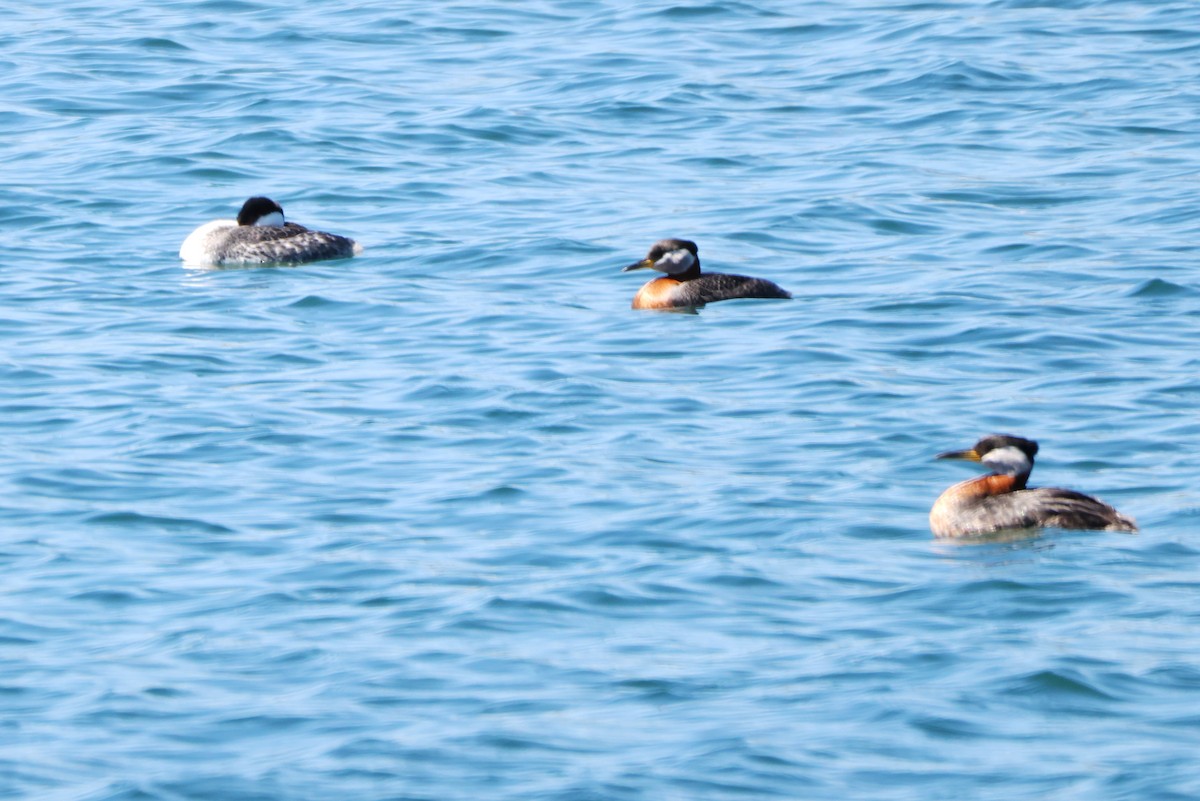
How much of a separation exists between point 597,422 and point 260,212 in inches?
242

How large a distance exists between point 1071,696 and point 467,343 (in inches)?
283

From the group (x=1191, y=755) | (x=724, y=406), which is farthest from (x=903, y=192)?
(x=1191, y=755)

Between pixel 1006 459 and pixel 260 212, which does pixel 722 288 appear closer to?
pixel 260 212

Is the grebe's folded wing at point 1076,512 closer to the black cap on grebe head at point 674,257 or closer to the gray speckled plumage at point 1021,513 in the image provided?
the gray speckled plumage at point 1021,513

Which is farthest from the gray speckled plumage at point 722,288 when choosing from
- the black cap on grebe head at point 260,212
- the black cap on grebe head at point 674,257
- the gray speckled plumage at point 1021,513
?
the gray speckled plumage at point 1021,513

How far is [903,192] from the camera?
19641 mm

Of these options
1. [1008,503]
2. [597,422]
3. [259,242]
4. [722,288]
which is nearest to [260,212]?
[259,242]

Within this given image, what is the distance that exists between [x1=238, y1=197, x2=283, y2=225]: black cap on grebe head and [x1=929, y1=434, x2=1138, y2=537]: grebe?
8.37 m

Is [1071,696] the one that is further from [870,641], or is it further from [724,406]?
[724,406]

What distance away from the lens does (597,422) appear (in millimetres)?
13336

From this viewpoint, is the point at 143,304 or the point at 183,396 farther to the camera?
the point at 143,304

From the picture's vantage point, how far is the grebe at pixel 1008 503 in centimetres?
1118

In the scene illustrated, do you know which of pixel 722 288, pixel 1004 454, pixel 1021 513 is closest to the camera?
pixel 1021 513

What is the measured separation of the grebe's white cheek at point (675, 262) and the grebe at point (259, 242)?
3006mm
